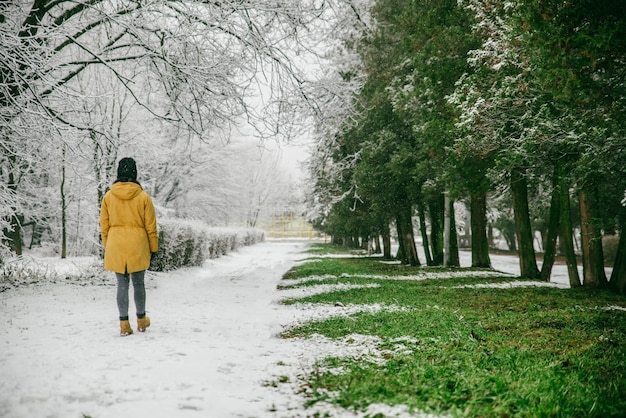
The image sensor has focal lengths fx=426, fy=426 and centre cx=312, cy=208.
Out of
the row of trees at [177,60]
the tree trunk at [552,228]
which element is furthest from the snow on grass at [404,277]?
the row of trees at [177,60]

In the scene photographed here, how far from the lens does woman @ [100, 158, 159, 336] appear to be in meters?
4.91

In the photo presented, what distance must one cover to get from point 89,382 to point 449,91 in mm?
10454

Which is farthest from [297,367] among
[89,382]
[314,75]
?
[314,75]

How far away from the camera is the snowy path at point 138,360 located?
3.00m

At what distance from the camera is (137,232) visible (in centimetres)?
500

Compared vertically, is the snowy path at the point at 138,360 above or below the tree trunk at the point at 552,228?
below

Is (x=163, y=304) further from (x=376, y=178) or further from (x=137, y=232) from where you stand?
(x=376, y=178)

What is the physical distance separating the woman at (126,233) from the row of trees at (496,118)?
14.6ft

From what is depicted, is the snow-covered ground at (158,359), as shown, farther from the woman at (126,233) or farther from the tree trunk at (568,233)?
the tree trunk at (568,233)

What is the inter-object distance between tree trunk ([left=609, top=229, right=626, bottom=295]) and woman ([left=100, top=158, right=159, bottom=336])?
9.75 meters

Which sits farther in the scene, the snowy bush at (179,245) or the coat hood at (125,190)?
the snowy bush at (179,245)

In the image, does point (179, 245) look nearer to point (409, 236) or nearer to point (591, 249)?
point (409, 236)

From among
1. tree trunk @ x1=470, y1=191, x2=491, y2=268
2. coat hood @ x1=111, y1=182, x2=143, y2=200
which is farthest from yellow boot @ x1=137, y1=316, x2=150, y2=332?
tree trunk @ x1=470, y1=191, x2=491, y2=268

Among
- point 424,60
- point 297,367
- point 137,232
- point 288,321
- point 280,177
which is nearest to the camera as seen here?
point 297,367
